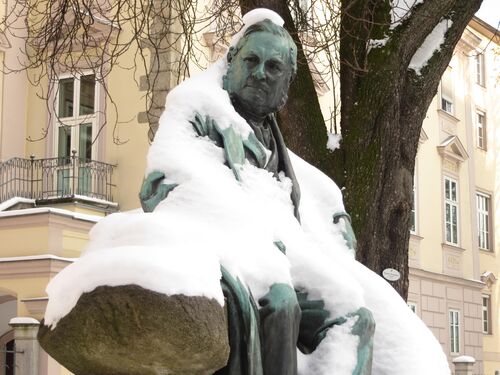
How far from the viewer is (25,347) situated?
11250mm

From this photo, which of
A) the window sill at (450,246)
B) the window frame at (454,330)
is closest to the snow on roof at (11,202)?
the window sill at (450,246)

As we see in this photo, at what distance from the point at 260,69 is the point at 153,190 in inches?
22.3

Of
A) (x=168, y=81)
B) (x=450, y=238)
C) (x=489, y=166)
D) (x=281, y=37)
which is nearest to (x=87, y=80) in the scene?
(x=168, y=81)

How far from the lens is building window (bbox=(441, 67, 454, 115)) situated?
2660 cm

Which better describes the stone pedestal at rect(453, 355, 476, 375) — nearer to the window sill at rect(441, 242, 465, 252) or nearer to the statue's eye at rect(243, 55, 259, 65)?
the window sill at rect(441, 242, 465, 252)

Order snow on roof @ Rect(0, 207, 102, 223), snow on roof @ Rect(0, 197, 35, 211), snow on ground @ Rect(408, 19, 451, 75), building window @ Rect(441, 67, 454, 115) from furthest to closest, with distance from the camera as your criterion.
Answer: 1. building window @ Rect(441, 67, 454, 115)
2. snow on roof @ Rect(0, 197, 35, 211)
3. snow on roof @ Rect(0, 207, 102, 223)
4. snow on ground @ Rect(408, 19, 451, 75)

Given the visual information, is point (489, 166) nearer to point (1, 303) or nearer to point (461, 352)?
point (461, 352)

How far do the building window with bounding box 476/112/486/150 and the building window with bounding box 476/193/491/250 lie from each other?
134 centimetres

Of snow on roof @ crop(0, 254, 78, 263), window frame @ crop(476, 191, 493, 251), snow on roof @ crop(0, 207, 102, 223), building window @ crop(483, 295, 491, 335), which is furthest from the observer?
window frame @ crop(476, 191, 493, 251)

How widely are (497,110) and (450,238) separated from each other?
14.6ft

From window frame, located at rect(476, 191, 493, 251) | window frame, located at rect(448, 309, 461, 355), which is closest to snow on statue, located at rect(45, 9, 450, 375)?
window frame, located at rect(448, 309, 461, 355)

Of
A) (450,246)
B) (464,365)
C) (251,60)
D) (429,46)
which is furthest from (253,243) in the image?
(450,246)

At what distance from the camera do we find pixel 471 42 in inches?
1064

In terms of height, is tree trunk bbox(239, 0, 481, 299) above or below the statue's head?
above
